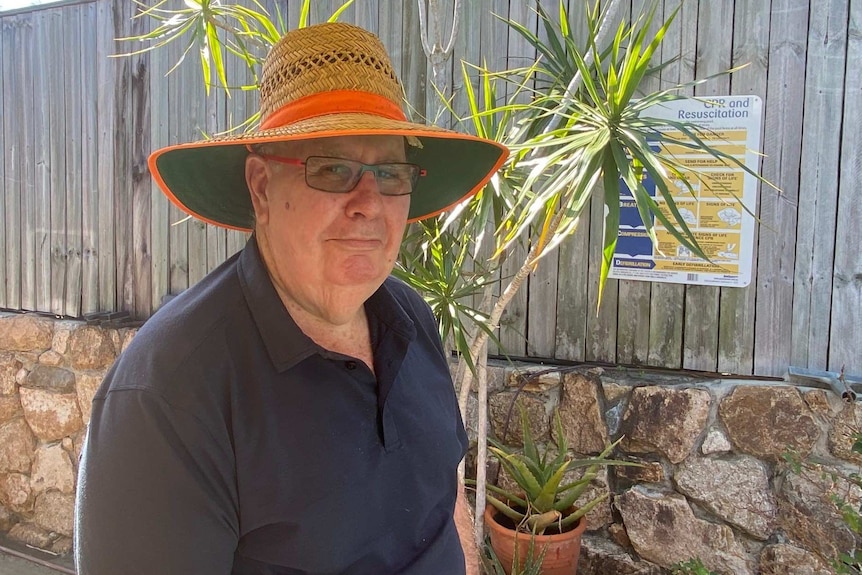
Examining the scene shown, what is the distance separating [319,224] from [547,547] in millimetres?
1769

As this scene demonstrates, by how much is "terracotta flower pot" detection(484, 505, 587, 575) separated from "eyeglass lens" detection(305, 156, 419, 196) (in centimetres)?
168

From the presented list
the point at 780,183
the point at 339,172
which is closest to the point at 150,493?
the point at 339,172

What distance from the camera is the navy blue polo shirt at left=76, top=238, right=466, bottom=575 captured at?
3.16 ft

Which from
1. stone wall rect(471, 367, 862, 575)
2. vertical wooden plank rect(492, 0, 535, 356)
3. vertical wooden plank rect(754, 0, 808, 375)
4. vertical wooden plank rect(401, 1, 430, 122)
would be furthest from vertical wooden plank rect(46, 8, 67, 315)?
vertical wooden plank rect(754, 0, 808, 375)

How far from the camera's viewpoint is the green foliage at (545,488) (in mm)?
2578

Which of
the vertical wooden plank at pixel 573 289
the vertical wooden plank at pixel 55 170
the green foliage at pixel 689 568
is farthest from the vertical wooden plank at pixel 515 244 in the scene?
the vertical wooden plank at pixel 55 170

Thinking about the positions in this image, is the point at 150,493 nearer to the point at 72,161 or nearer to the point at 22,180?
the point at 72,161

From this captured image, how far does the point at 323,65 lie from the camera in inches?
48.6

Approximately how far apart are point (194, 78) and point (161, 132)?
14.5 inches

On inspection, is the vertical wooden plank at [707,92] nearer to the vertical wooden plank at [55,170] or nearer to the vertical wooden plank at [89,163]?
the vertical wooden plank at [89,163]

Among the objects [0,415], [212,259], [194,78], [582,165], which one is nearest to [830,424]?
[582,165]

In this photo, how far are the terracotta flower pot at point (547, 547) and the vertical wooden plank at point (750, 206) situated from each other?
2.95ft

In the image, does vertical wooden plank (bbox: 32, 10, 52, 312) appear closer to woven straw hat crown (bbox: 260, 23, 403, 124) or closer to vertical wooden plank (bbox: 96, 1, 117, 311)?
vertical wooden plank (bbox: 96, 1, 117, 311)

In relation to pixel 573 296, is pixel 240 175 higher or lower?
higher
